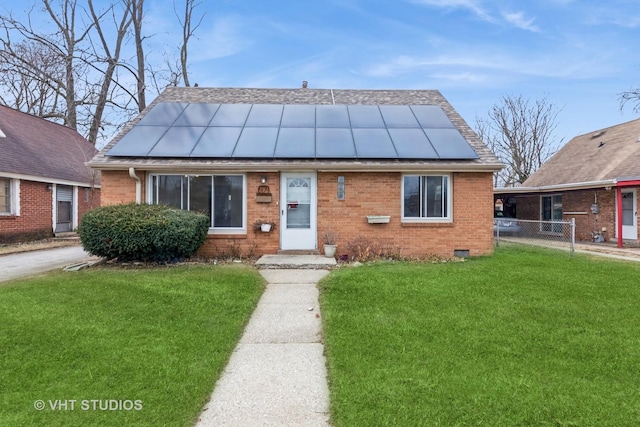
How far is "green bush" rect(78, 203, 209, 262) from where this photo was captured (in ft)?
24.4

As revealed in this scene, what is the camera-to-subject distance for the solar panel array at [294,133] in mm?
8969

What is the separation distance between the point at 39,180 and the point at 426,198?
14377mm

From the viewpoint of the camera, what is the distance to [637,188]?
12.3 meters

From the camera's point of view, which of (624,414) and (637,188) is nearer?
(624,414)

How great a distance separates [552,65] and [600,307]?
59.7 ft

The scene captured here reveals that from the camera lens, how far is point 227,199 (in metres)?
9.08

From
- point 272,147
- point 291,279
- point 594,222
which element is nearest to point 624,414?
point 291,279

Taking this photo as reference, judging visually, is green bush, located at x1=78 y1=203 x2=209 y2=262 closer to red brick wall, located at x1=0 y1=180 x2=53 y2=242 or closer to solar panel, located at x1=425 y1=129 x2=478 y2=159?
solar panel, located at x1=425 y1=129 x2=478 y2=159

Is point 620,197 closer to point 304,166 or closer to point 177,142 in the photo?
point 304,166

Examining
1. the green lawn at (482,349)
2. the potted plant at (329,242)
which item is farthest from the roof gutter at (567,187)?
the potted plant at (329,242)

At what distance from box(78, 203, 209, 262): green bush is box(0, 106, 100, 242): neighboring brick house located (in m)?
7.62

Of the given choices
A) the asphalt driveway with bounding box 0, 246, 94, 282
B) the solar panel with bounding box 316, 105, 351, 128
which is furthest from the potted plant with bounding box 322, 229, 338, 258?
the asphalt driveway with bounding box 0, 246, 94, 282

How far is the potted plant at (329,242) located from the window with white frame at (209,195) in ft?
6.95

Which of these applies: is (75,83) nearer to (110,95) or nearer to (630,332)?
(110,95)
